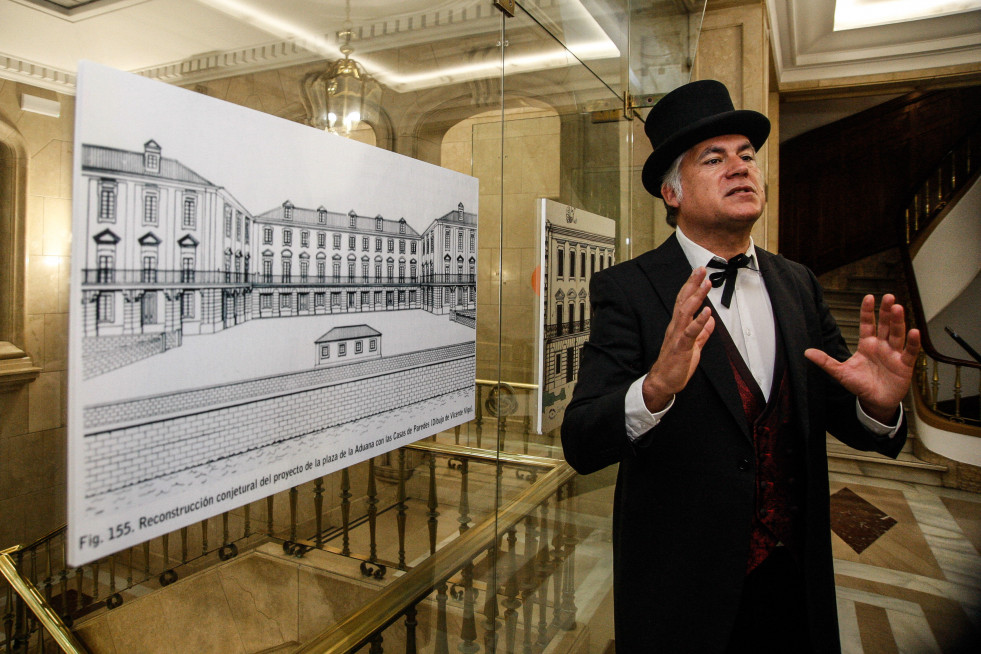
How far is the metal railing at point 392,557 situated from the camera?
632 mm

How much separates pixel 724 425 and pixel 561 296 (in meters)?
0.76

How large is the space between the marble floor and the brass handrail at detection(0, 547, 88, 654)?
313 centimetres

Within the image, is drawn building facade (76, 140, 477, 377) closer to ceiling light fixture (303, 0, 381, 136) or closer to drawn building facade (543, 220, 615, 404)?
ceiling light fixture (303, 0, 381, 136)

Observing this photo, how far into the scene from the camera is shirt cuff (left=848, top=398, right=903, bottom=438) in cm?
137

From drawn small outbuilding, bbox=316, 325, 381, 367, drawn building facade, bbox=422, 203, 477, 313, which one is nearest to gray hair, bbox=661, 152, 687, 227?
drawn building facade, bbox=422, 203, 477, 313

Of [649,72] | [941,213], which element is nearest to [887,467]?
[941,213]

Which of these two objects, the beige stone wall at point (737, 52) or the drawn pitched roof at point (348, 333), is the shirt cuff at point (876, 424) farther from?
the beige stone wall at point (737, 52)

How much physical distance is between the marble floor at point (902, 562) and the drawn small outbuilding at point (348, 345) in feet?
9.16

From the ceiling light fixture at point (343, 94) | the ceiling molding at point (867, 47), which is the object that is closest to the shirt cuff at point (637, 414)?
the ceiling light fixture at point (343, 94)

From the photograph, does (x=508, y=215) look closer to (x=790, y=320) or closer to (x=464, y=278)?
(x=464, y=278)

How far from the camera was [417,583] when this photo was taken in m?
1.21

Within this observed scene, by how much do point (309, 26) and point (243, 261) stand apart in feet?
1.29

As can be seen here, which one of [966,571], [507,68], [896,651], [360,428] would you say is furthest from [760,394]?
[966,571]

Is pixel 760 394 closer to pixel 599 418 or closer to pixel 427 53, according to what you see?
pixel 599 418
